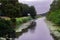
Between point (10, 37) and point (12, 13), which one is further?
point (12, 13)

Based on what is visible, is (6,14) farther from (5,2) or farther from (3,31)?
(3,31)

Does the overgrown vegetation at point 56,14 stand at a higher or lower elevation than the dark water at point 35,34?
higher

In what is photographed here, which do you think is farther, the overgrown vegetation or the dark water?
the overgrown vegetation

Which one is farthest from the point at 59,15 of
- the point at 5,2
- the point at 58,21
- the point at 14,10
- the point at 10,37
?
the point at 10,37

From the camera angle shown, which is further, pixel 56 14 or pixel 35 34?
pixel 56 14

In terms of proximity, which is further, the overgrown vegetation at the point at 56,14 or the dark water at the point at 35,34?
the overgrown vegetation at the point at 56,14

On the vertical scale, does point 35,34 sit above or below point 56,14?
below

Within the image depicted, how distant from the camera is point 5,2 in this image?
36594 millimetres

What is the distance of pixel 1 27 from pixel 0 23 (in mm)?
283

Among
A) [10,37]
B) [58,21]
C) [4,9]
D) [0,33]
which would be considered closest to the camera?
[0,33]

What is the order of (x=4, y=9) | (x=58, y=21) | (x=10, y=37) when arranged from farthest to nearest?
(x=4, y=9)
(x=58, y=21)
(x=10, y=37)

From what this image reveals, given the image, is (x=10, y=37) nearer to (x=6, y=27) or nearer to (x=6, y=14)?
(x=6, y=27)

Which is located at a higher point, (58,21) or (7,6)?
(7,6)

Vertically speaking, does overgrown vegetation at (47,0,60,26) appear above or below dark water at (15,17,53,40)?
above
